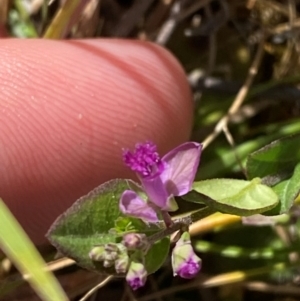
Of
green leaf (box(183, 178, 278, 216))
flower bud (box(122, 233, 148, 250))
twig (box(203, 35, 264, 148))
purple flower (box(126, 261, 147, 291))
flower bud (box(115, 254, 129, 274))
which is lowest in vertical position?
twig (box(203, 35, 264, 148))

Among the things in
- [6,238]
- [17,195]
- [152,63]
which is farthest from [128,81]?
[6,238]

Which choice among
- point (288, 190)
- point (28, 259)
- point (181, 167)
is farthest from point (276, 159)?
point (28, 259)

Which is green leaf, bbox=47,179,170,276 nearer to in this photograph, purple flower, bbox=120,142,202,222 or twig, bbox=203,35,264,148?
purple flower, bbox=120,142,202,222

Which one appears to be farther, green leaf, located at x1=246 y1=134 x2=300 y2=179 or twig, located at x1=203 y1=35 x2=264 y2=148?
twig, located at x1=203 y1=35 x2=264 y2=148

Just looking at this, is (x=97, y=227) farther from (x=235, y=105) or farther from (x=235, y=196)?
(x=235, y=105)

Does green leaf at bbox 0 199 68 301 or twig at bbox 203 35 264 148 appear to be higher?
green leaf at bbox 0 199 68 301

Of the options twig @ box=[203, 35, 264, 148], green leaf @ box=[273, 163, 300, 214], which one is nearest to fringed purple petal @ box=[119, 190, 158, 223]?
green leaf @ box=[273, 163, 300, 214]

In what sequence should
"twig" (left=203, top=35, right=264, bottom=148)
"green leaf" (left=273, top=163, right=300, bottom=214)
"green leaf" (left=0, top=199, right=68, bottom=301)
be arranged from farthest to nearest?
"twig" (left=203, top=35, right=264, bottom=148)
"green leaf" (left=273, top=163, right=300, bottom=214)
"green leaf" (left=0, top=199, right=68, bottom=301)
